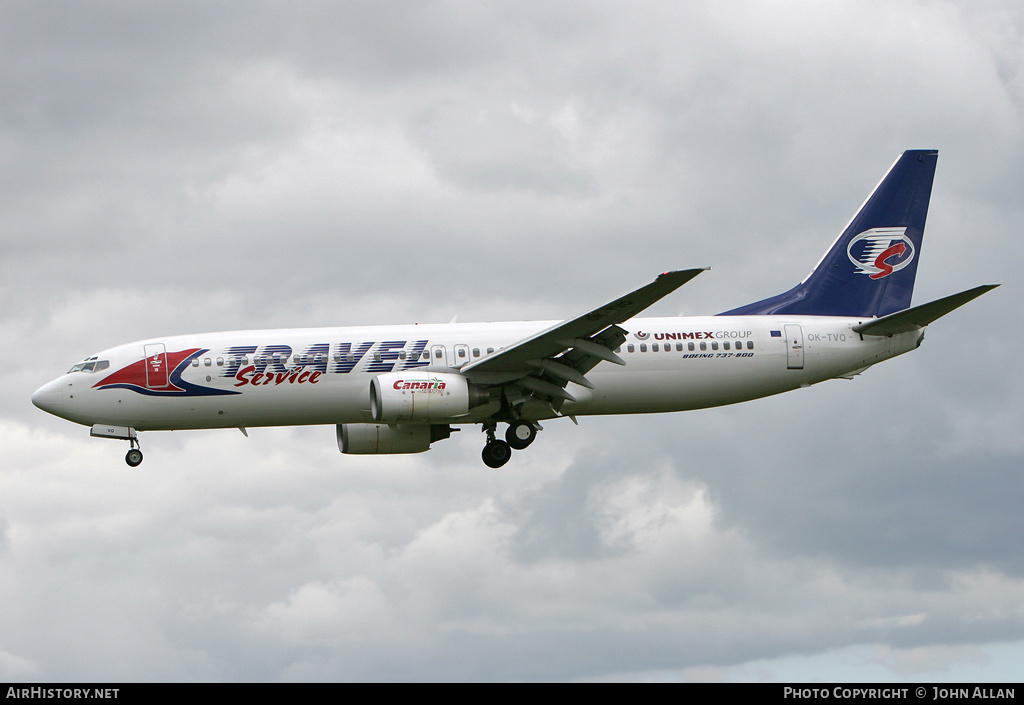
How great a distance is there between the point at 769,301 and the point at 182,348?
19486 mm

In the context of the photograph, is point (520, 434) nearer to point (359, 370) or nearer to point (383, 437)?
point (383, 437)

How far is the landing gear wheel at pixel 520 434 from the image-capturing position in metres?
40.0

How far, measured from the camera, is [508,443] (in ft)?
133

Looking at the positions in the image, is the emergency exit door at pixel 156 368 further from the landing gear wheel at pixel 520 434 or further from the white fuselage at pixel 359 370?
the landing gear wheel at pixel 520 434

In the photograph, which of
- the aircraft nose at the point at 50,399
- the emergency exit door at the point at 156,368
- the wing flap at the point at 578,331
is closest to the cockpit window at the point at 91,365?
the aircraft nose at the point at 50,399

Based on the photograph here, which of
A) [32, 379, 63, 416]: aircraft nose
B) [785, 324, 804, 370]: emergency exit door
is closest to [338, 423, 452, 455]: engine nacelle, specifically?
[32, 379, 63, 416]: aircraft nose

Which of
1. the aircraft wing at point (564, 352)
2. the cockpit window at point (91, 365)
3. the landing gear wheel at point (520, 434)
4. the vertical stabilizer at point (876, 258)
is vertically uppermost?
the vertical stabilizer at point (876, 258)

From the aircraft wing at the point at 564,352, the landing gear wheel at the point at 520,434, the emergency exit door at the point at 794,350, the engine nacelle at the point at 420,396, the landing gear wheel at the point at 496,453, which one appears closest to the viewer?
the aircraft wing at the point at 564,352

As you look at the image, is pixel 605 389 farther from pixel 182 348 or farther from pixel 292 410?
pixel 182 348

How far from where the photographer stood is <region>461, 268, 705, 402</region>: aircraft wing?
3503 centimetres

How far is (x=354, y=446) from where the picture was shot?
41875mm
